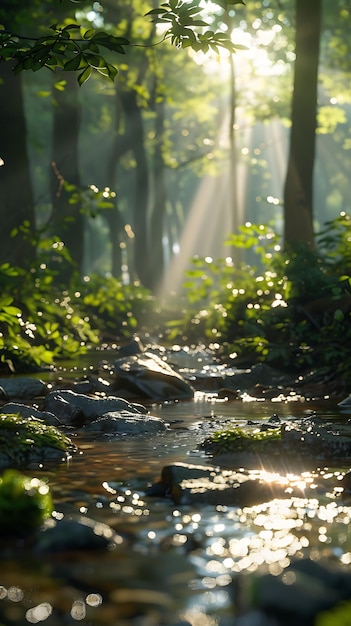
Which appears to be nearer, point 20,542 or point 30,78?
point 20,542

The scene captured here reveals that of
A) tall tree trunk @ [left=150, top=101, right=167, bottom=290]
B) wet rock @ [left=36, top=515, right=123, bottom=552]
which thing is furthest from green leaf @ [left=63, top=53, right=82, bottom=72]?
tall tree trunk @ [left=150, top=101, right=167, bottom=290]

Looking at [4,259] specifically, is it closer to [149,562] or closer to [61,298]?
[61,298]

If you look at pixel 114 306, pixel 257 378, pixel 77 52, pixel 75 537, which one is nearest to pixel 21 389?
pixel 257 378

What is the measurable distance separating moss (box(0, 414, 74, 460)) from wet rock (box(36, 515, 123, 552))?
160 cm

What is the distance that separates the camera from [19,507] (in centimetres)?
356

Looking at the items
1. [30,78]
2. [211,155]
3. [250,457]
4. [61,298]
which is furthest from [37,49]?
[211,155]

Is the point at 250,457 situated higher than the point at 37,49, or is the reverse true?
the point at 37,49

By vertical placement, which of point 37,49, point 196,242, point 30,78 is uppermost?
point 30,78

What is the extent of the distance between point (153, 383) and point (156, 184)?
26.2 m

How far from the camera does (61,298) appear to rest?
15.8 m

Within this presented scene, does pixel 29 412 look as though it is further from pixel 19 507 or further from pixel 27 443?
pixel 19 507

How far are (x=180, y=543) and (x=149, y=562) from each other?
0.84 ft

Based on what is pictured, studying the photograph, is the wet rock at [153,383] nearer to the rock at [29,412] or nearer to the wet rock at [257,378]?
the wet rock at [257,378]

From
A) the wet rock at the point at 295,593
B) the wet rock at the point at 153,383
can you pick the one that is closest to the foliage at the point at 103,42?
the wet rock at the point at 295,593
